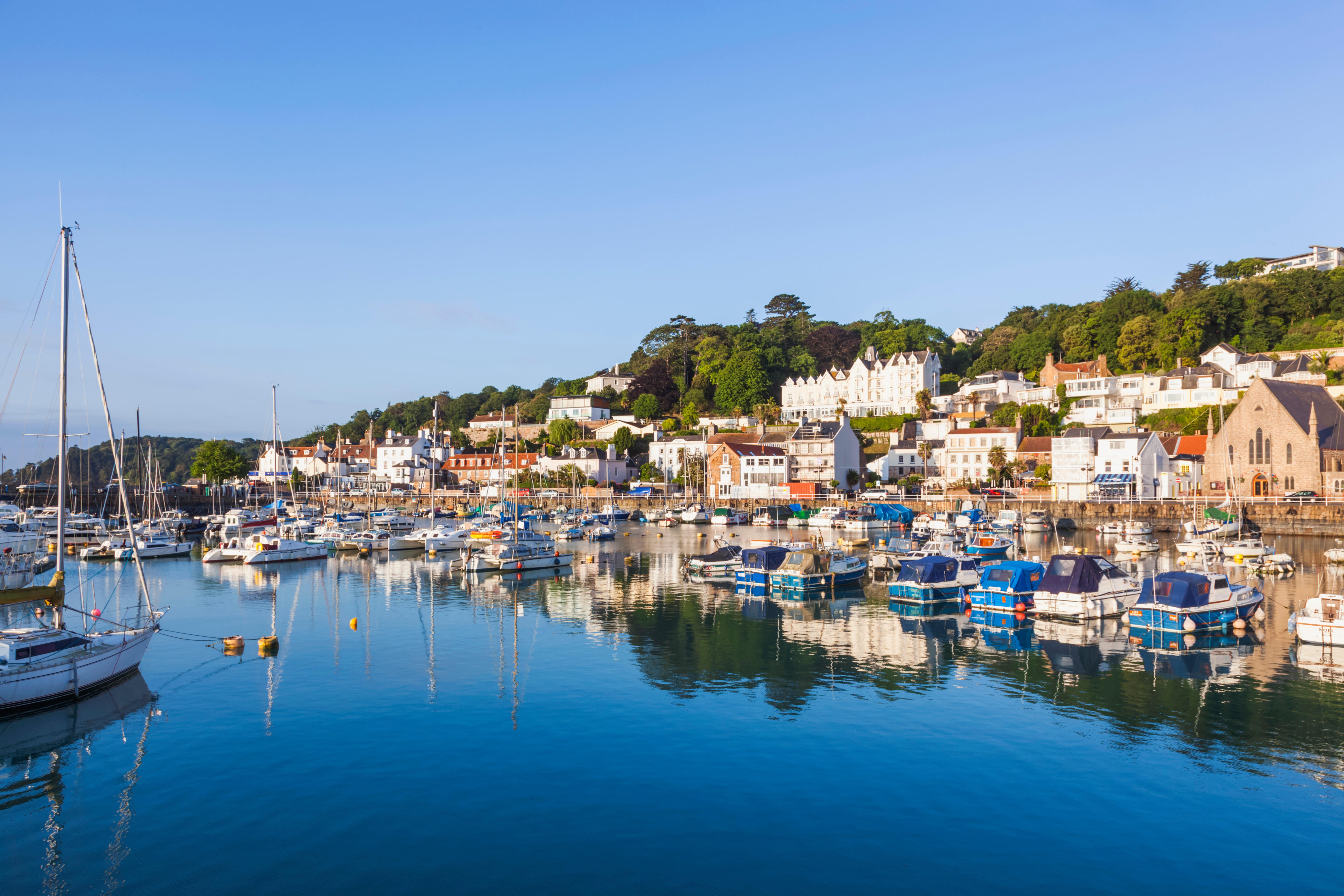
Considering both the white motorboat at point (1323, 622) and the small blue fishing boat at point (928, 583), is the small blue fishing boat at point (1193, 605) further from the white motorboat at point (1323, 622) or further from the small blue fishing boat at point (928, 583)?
the small blue fishing boat at point (928, 583)

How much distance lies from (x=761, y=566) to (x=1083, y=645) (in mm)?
17256

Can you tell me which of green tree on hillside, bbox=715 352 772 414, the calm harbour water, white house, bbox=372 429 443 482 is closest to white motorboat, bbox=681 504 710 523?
green tree on hillside, bbox=715 352 772 414

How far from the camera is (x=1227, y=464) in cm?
8006

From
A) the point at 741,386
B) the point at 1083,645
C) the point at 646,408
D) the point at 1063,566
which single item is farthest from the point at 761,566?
the point at 646,408

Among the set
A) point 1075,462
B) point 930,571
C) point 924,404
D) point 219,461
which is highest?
point 924,404

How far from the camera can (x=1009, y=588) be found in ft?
117

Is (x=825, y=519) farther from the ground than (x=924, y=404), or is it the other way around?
(x=924, y=404)

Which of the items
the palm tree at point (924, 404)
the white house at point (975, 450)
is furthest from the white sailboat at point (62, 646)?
the palm tree at point (924, 404)

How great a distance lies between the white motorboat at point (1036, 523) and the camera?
75688 mm

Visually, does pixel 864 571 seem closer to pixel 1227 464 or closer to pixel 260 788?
pixel 260 788

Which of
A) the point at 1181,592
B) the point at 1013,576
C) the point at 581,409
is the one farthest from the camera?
the point at 581,409

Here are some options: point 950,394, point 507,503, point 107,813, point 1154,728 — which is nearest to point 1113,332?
point 950,394

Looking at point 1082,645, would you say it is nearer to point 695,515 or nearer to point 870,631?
point 870,631

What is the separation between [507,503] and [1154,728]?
83519mm
